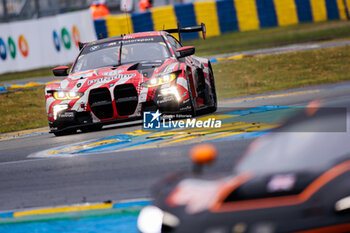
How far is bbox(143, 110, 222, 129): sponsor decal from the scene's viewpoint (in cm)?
1052

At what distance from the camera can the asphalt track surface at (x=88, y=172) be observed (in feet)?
23.3

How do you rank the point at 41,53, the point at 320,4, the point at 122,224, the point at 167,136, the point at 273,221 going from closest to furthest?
the point at 273,221 → the point at 122,224 → the point at 167,136 → the point at 41,53 → the point at 320,4

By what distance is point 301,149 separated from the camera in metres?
3.72

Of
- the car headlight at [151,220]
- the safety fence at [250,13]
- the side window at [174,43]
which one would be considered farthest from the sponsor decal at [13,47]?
the car headlight at [151,220]

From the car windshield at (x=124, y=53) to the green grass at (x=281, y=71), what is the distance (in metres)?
4.82

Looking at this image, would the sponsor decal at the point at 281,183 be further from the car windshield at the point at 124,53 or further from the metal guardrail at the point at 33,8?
the metal guardrail at the point at 33,8

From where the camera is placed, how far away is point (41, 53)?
2611 centimetres

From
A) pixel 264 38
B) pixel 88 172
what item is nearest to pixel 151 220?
pixel 88 172

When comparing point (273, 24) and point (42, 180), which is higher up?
point (42, 180)

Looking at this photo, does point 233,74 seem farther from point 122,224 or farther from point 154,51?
point 122,224

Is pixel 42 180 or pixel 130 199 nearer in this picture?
pixel 130 199

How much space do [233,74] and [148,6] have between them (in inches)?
624

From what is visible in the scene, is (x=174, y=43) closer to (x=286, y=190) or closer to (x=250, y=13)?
(x=286, y=190)

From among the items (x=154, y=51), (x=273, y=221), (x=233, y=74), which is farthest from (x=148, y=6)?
(x=273, y=221)
